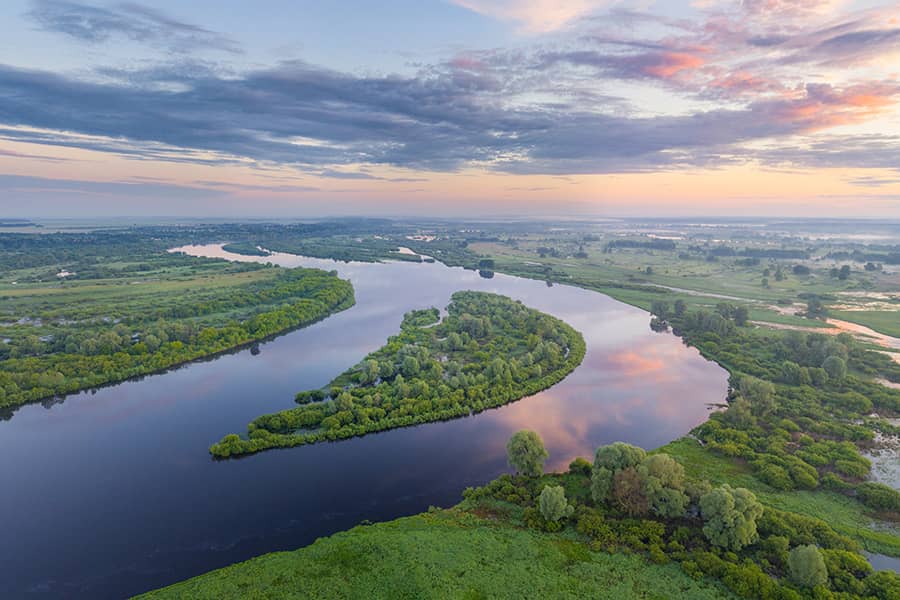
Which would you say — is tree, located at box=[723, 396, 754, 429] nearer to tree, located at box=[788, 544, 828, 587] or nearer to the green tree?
tree, located at box=[788, 544, 828, 587]

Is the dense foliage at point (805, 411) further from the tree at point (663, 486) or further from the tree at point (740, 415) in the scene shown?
the tree at point (663, 486)

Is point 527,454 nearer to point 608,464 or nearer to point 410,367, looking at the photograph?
point 608,464

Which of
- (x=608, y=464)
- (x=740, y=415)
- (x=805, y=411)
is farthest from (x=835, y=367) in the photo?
(x=608, y=464)

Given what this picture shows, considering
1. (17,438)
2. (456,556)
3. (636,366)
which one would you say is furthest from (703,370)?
(17,438)

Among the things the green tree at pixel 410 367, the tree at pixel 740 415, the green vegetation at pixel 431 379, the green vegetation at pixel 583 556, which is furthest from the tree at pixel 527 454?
the tree at pixel 740 415

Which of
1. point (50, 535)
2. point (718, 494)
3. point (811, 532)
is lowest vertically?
point (50, 535)

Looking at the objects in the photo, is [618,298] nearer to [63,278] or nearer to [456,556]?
[456,556]
